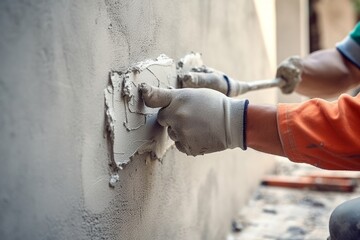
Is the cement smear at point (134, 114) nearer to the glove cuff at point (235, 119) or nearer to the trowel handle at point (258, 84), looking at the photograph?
the glove cuff at point (235, 119)

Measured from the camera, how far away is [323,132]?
1.10 meters

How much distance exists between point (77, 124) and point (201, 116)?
1.22ft

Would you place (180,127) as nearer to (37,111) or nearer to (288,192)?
(37,111)

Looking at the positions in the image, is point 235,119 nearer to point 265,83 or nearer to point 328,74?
point 265,83

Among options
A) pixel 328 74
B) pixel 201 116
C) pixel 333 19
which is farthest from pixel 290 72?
pixel 333 19

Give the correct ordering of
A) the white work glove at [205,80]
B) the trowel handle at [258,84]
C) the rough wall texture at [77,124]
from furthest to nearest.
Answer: the trowel handle at [258,84] → the white work glove at [205,80] → the rough wall texture at [77,124]

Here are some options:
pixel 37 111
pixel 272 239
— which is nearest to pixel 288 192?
pixel 272 239

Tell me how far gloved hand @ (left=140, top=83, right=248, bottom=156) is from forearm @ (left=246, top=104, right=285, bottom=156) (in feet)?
0.07

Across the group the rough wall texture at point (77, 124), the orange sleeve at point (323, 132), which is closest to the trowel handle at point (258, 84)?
the rough wall texture at point (77, 124)

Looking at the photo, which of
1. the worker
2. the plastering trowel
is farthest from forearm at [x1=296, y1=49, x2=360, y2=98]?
the worker

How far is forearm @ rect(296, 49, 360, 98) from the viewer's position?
2115mm

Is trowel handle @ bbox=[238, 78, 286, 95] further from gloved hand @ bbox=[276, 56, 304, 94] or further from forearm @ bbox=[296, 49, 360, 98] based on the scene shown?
forearm @ bbox=[296, 49, 360, 98]

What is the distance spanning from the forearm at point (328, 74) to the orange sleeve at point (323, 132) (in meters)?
1.04

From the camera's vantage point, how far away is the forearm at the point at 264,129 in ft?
3.78
